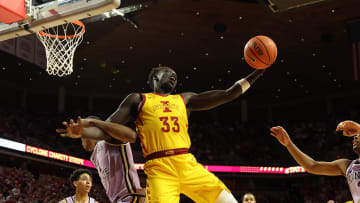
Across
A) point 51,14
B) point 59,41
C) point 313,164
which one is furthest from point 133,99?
point 59,41

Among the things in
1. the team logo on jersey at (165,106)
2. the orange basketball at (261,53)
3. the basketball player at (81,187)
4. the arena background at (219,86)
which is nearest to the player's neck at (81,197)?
the basketball player at (81,187)

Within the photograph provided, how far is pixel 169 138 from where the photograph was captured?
362cm

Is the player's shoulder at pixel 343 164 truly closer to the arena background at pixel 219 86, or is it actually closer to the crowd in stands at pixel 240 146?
the arena background at pixel 219 86

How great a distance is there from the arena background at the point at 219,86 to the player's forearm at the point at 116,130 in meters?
8.57

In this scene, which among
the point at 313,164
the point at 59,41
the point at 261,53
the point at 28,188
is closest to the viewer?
the point at 261,53

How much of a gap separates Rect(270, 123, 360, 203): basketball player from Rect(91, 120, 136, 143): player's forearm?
4.16 ft

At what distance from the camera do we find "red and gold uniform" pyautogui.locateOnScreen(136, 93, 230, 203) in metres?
3.47

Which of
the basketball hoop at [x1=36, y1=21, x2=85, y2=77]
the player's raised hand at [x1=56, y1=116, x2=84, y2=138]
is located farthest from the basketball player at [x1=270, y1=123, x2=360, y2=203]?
the basketball hoop at [x1=36, y1=21, x2=85, y2=77]

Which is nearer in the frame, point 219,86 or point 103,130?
point 103,130

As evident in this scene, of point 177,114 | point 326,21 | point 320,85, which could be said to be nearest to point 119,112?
point 177,114

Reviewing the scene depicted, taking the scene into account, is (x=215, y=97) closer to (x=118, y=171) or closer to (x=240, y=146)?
(x=118, y=171)

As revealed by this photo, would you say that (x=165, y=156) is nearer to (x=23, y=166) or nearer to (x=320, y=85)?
(x=23, y=166)

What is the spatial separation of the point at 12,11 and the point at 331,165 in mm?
3768

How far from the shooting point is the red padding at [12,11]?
4883 mm
